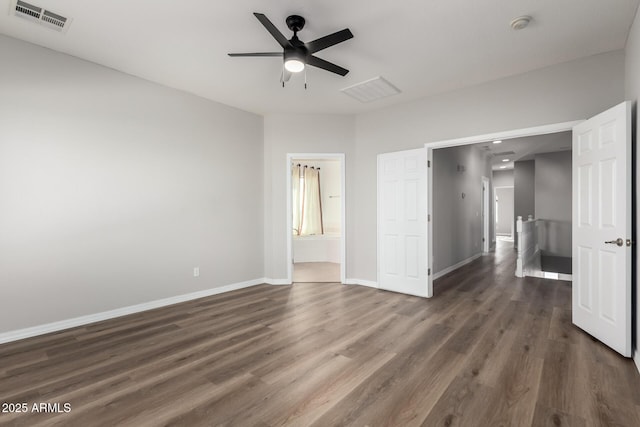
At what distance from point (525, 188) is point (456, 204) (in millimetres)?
4990

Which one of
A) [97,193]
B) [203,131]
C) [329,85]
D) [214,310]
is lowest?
[214,310]

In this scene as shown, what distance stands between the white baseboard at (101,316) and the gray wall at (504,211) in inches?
562

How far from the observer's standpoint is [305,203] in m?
8.09

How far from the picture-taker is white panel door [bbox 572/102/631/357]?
8.36 ft

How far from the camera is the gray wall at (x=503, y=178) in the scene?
1299cm

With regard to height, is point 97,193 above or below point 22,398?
above

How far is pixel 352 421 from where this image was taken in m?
1.79

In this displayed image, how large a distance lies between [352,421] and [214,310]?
8.34 ft

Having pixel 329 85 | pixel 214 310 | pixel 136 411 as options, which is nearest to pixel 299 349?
pixel 136 411

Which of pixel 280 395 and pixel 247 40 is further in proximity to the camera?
pixel 247 40

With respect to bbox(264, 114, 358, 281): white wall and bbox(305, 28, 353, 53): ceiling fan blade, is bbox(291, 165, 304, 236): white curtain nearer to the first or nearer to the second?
bbox(264, 114, 358, 281): white wall

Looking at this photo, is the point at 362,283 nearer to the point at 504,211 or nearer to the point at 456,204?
the point at 456,204

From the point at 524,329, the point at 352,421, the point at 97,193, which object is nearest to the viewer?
the point at 352,421

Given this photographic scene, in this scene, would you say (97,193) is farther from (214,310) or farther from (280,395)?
(280,395)
